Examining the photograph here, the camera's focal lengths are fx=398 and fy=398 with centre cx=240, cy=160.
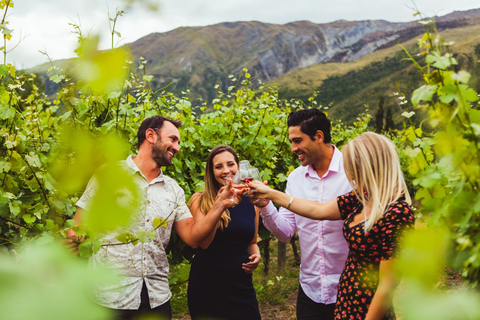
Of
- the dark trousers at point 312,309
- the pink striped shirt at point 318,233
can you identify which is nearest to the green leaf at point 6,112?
the pink striped shirt at point 318,233

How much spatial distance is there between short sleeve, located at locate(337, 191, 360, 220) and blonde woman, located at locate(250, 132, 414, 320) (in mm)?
105

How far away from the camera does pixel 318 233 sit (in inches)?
113

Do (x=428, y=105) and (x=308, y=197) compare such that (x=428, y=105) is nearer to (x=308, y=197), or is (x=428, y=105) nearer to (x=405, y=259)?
(x=405, y=259)

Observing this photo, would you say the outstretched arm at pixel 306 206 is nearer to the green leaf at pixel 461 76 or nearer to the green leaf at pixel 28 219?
the green leaf at pixel 28 219

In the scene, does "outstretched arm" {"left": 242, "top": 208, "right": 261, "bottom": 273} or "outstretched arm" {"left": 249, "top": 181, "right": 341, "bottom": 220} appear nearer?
"outstretched arm" {"left": 249, "top": 181, "right": 341, "bottom": 220}

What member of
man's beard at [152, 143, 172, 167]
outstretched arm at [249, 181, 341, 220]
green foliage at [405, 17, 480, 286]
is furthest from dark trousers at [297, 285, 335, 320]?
green foliage at [405, 17, 480, 286]

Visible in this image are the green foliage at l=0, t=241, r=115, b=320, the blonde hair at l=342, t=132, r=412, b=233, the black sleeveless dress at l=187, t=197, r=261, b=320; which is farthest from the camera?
the black sleeveless dress at l=187, t=197, r=261, b=320

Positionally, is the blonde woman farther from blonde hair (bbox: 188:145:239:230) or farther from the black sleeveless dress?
blonde hair (bbox: 188:145:239:230)

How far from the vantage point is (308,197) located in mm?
3035

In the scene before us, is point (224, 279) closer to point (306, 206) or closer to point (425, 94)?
point (306, 206)

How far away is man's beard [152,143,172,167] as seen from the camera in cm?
274

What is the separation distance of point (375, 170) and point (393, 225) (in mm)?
338

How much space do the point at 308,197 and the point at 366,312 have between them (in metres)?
0.96

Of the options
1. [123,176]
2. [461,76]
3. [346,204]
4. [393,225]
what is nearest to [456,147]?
[461,76]
